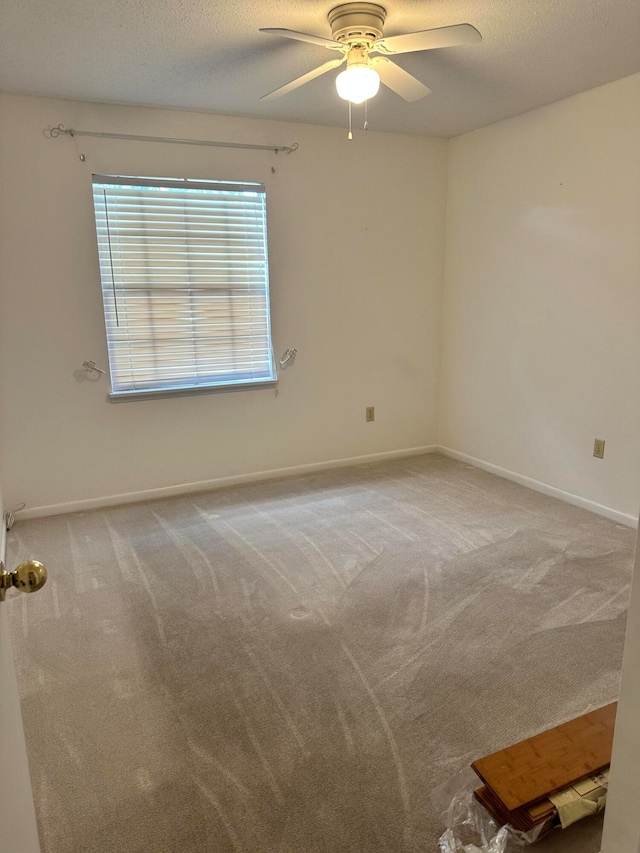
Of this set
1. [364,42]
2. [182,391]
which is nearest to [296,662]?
[182,391]

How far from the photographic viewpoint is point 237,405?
3920 millimetres

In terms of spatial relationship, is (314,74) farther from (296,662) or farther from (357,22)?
(296,662)

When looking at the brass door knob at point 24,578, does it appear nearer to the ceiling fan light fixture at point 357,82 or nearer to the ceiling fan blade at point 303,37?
the ceiling fan blade at point 303,37

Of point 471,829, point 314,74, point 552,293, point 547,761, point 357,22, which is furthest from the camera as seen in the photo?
point 552,293

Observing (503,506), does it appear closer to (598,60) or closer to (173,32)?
(598,60)

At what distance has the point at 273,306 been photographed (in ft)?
12.8

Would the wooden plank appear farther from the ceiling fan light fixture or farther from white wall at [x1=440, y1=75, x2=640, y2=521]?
the ceiling fan light fixture

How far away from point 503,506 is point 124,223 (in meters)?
2.90

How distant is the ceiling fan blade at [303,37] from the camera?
2.01 metres

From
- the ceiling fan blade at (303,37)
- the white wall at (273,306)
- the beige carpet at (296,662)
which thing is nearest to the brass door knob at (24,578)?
the beige carpet at (296,662)

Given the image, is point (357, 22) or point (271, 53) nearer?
point (357, 22)

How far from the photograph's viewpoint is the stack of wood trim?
1.43 m

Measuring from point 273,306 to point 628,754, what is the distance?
10.8ft

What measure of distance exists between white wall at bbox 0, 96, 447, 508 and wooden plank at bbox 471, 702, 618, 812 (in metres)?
2.76
